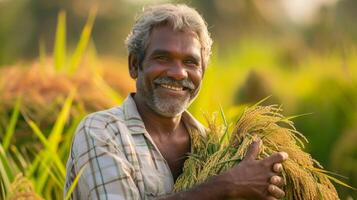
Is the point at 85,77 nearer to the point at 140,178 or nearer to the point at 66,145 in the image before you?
the point at 66,145

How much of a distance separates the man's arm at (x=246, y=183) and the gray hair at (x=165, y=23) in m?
0.73

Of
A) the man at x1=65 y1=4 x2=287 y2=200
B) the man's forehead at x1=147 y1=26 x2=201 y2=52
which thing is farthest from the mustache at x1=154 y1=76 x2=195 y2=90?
the man's forehead at x1=147 y1=26 x2=201 y2=52

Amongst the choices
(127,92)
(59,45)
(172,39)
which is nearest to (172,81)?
(172,39)

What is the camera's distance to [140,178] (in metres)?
4.22

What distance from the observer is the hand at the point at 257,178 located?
4.02m

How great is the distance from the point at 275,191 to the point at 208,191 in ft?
0.84

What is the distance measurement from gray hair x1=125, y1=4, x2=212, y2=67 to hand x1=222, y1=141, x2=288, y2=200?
0.72m

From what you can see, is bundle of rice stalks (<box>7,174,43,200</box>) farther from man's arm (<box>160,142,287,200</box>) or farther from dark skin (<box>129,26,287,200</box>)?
dark skin (<box>129,26,287,200</box>)

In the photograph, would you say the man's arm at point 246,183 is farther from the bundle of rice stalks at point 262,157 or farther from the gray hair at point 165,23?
the gray hair at point 165,23

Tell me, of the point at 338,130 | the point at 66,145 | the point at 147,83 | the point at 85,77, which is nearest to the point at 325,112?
the point at 338,130

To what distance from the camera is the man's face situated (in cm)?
445

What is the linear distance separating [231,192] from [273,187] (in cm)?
17

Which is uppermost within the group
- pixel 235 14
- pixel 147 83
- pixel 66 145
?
pixel 147 83

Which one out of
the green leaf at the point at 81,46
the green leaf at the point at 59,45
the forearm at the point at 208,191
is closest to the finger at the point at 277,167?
the forearm at the point at 208,191
